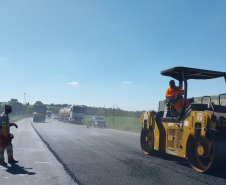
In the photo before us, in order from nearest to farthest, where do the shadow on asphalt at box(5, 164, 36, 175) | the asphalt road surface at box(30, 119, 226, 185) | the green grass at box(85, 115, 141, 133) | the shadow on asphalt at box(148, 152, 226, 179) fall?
1. the asphalt road surface at box(30, 119, 226, 185)
2. the shadow on asphalt at box(148, 152, 226, 179)
3. the shadow on asphalt at box(5, 164, 36, 175)
4. the green grass at box(85, 115, 141, 133)

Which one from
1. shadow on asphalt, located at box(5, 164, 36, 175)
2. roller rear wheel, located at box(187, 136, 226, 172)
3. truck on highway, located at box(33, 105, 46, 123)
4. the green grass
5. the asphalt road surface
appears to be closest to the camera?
the asphalt road surface

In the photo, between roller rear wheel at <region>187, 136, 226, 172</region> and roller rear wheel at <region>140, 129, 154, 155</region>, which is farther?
roller rear wheel at <region>140, 129, 154, 155</region>

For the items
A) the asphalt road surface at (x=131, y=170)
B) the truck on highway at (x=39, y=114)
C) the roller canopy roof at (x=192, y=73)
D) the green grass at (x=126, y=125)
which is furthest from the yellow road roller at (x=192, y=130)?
the truck on highway at (x=39, y=114)

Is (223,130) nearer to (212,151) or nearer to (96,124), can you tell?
(212,151)

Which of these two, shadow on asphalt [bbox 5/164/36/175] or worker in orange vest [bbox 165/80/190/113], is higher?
worker in orange vest [bbox 165/80/190/113]

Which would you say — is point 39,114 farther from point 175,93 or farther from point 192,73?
point 192,73

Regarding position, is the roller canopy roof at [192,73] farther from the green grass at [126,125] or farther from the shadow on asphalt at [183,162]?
the green grass at [126,125]

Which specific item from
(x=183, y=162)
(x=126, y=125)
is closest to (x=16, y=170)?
(x=183, y=162)

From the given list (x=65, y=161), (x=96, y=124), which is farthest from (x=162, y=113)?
(x=96, y=124)

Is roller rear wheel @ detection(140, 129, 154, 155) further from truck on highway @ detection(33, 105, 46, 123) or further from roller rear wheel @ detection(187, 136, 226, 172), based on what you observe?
truck on highway @ detection(33, 105, 46, 123)

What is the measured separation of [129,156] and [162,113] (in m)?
1.81

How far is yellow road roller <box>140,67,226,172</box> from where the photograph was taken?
19.6ft

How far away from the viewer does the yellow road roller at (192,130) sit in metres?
5.99

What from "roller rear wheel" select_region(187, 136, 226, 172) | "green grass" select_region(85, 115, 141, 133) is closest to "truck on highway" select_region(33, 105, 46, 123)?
"green grass" select_region(85, 115, 141, 133)
